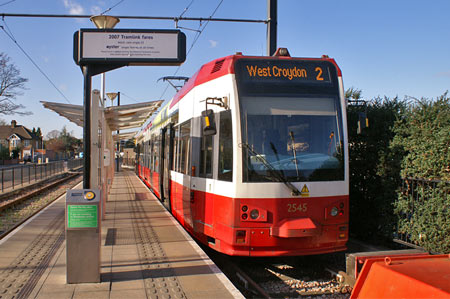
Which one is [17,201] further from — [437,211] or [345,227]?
[437,211]

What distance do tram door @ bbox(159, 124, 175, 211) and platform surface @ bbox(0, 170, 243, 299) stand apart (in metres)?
1.27

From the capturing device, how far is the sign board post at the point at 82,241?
17.8ft

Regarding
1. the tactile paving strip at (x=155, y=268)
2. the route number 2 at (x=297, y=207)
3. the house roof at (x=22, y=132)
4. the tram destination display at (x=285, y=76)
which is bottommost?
the tactile paving strip at (x=155, y=268)

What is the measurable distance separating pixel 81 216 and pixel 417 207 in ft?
18.4

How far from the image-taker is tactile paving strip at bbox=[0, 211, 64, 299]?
206 inches

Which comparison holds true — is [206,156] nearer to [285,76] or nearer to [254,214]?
[254,214]

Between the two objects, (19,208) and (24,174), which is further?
(24,174)

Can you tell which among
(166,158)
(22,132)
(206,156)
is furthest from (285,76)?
(22,132)

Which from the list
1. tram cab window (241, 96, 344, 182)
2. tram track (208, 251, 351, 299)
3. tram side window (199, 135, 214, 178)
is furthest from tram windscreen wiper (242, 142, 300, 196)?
tram track (208, 251, 351, 299)

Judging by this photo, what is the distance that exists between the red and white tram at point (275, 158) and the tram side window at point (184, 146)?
1.17m

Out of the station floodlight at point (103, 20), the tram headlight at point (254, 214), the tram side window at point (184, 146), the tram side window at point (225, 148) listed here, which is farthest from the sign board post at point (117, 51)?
the station floodlight at point (103, 20)

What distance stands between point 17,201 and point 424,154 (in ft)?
48.1

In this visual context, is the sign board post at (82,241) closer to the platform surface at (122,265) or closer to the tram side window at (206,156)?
the platform surface at (122,265)

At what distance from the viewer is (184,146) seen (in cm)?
876
